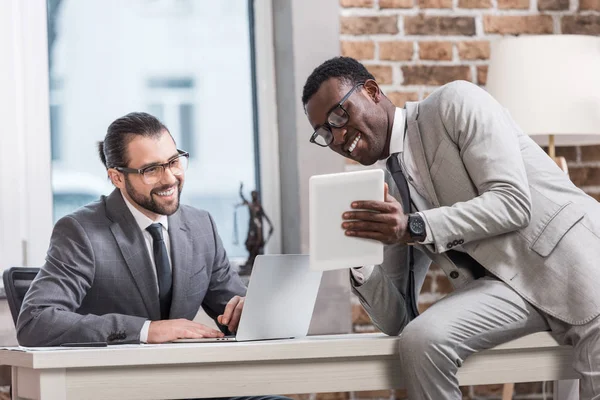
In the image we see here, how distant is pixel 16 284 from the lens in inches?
94.2

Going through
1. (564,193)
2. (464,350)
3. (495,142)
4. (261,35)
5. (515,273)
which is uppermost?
(261,35)

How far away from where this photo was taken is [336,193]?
5.88ft

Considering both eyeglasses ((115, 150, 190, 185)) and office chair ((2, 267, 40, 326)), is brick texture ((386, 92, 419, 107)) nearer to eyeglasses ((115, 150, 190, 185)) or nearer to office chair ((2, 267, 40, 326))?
eyeglasses ((115, 150, 190, 185))

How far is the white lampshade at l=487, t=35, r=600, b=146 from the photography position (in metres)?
2.91

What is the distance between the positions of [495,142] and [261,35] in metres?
1.70

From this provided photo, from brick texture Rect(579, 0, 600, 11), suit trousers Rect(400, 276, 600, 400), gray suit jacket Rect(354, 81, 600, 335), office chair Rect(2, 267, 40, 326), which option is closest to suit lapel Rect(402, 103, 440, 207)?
gray suit jacket Rect(354, 81, 600, 335)

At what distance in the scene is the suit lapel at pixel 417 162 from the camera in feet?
6.81

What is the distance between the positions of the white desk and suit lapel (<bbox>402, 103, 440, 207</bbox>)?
41cm

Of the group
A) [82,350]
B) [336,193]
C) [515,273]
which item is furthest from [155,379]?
[515,273]

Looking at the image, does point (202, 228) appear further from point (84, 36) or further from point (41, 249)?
point (84, 36)

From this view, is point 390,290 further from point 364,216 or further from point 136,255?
point 136,255

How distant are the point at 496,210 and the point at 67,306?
1.09m

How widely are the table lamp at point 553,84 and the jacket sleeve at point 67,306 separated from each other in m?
1.49

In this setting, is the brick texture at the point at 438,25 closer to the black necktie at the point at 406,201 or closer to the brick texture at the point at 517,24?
the brick texture at the point at 517,24
